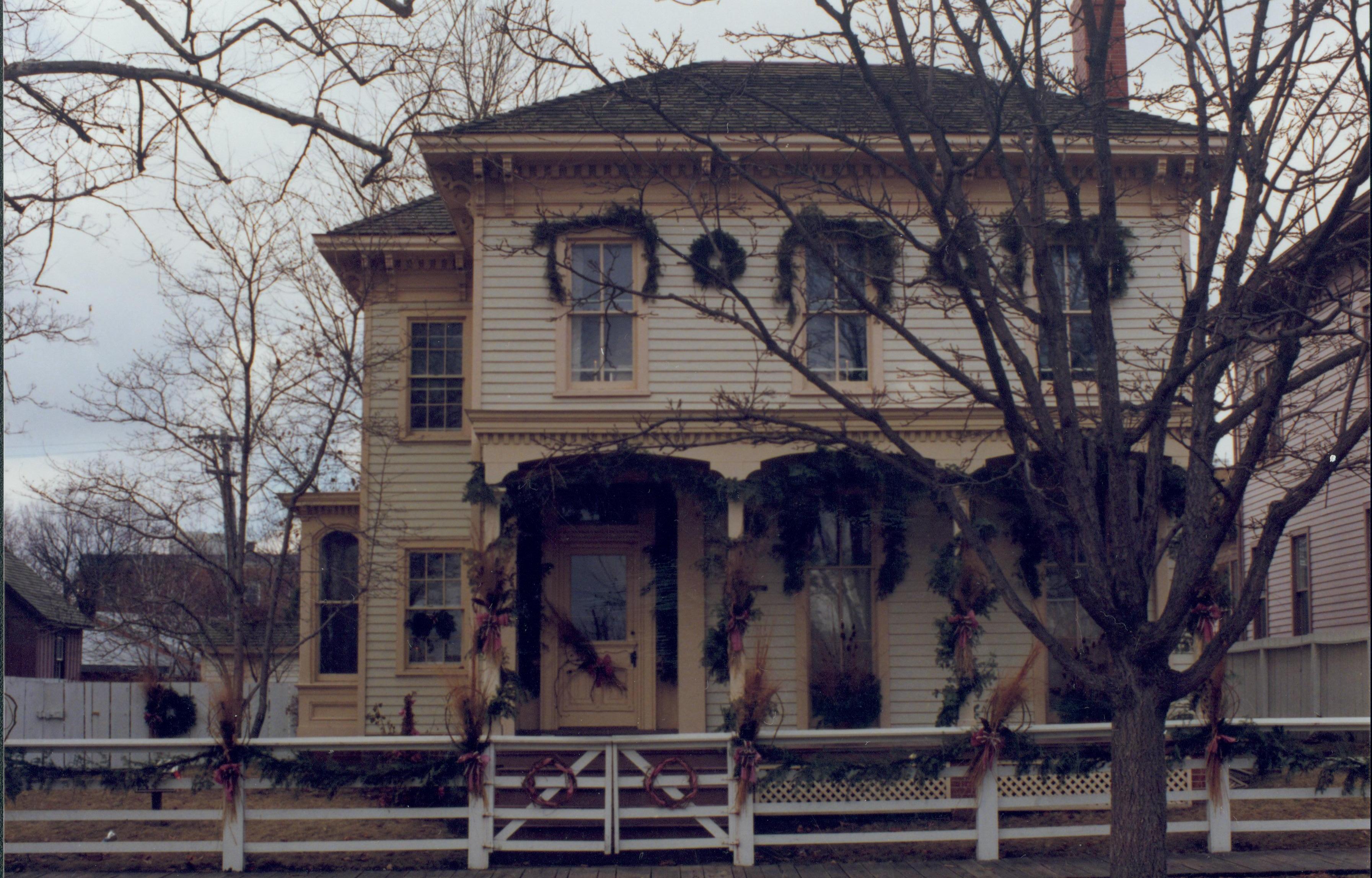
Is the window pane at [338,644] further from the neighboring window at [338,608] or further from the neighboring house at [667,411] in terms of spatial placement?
the neighboring house at [667,411]

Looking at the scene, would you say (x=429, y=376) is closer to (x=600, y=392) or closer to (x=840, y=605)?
(x=600, y=392)

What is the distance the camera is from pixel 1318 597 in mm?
20203

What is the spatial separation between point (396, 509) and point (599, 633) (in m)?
3.29

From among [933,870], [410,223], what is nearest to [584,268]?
[410,223]

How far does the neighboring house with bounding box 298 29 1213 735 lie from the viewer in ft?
41.4

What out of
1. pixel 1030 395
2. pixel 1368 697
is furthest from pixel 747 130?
pixel 1368 697

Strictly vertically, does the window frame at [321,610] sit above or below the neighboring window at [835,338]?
below

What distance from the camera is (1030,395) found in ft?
22.3

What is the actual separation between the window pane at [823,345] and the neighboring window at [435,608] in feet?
17.1

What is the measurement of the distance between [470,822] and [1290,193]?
7.13 meters

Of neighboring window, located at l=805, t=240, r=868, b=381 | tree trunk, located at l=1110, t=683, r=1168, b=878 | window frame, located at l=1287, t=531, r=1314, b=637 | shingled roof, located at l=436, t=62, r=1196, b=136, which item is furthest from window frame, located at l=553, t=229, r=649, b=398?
window frame, located at l=1287, t=531, r=1314, b=637

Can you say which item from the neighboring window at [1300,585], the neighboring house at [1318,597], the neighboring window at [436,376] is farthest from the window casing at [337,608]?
the neighboring window at [1300,585]

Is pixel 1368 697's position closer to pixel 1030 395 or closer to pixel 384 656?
pixel 1030 395

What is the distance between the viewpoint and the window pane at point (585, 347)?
43.0 ft
